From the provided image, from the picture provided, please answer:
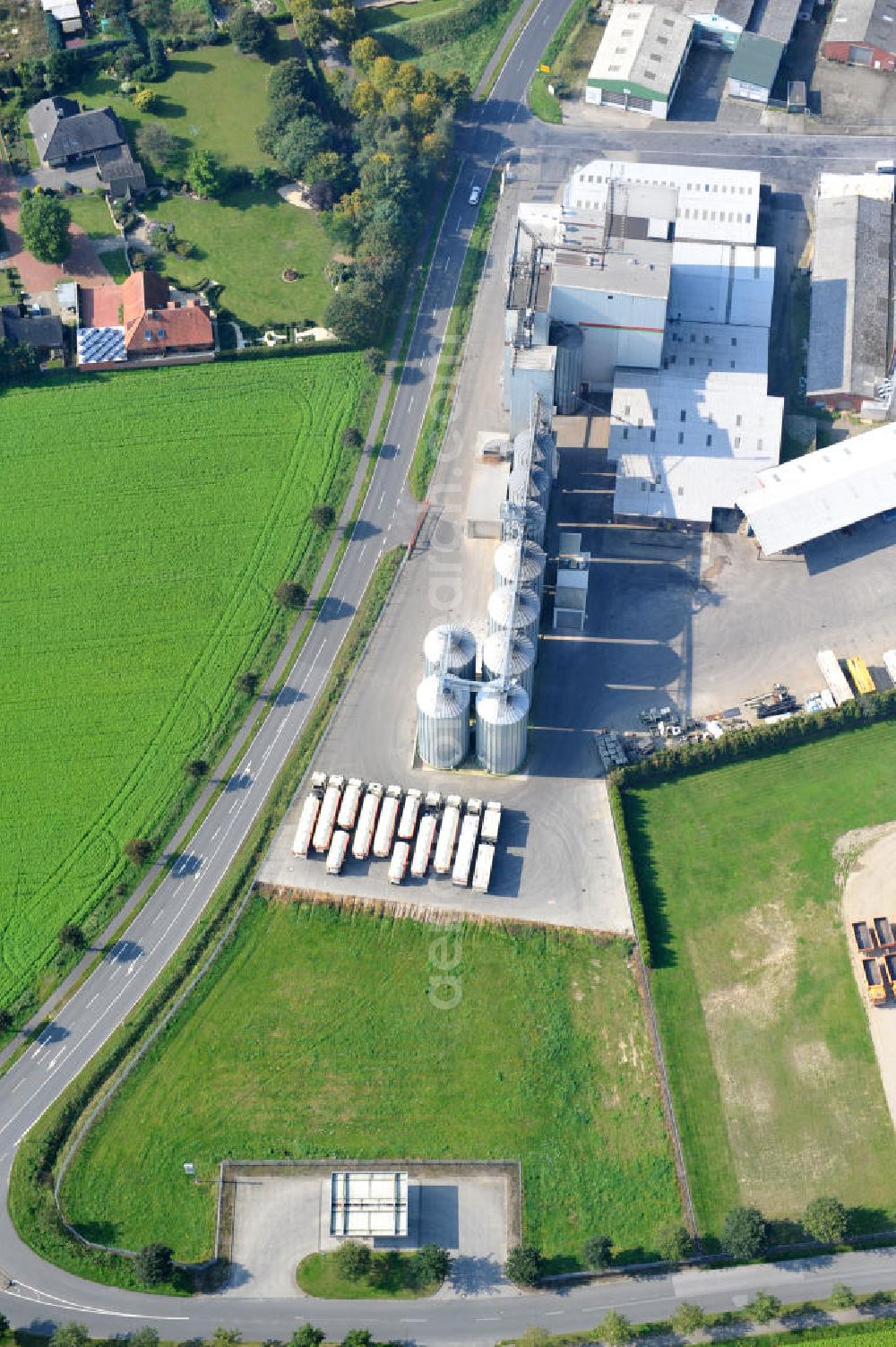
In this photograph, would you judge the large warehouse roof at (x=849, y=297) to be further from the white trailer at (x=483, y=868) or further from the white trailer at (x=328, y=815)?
the white trailer at (x=328, y=815)

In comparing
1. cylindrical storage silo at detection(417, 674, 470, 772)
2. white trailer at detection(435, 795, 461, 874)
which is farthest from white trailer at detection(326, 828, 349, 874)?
cylindrical storage silo at detection(417, 674, 470, 772)

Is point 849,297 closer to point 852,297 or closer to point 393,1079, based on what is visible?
point 852,297

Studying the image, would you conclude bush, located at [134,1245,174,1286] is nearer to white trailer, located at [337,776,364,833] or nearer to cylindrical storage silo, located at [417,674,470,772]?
white trailer, located at [337,776,364,833]

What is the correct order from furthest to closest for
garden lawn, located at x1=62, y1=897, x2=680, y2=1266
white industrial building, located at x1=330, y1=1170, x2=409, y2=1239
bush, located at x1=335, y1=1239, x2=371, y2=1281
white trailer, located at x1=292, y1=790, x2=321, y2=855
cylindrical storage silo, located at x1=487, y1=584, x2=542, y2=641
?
cylindrical storage silo, located at x1=487, y1=584, x2=542, y2=641 → white trailer, located at x1=292, y1=790, x2=321, y2=855 → garden lawn, located at x1=62, y1=897, x2=680, y2=1266 → white industrial building, located at x1=330, y1=1170, x2=409, y2=1239 → bush, located at x1=335, y1=1239, x2=371, y2=1281

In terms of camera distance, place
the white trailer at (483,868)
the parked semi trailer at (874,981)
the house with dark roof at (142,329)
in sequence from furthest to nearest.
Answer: the house with dark roof at (142,329), the white trailer at (483,868), the parked semi trailer at (874,981)

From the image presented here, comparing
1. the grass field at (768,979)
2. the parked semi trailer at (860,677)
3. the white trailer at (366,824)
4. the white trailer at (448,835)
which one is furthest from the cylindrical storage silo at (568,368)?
the white trailer at (366,824)

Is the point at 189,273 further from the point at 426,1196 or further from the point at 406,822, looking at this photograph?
the point at 426,1196
